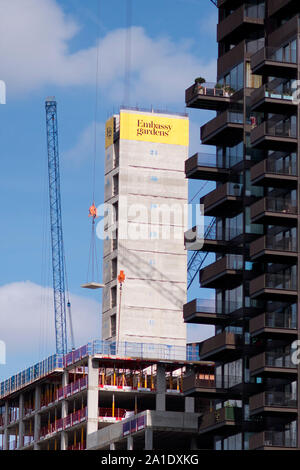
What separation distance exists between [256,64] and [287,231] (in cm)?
1671

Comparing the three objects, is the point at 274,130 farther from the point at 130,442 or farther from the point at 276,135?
the point at 130,442

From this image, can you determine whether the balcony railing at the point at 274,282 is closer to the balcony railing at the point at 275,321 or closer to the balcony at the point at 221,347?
the balcony railing at the point at 275,321

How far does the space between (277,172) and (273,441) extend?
2585cm

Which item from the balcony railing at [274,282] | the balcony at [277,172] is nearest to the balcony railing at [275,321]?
the balcony railing at [274,282]

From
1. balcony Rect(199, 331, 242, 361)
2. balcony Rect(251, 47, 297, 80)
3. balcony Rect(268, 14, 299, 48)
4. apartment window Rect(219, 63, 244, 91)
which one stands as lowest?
balcony Rect(199, 331, 242, 361)

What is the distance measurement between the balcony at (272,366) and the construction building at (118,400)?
21165 mm

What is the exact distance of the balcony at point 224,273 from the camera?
14425 centimetres

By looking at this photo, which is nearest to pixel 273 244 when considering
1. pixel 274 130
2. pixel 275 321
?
pixel 275 321

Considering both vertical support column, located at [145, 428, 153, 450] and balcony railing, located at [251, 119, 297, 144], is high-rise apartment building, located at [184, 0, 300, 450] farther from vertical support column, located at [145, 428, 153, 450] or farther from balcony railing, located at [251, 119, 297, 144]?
vertical support column, located at [145, 428, 153, 450]

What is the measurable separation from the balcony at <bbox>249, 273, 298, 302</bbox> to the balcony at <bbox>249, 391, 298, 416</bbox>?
356 inches

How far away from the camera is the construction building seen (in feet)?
520

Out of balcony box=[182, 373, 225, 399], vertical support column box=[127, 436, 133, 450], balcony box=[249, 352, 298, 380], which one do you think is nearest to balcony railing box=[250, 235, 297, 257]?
balcony box=[249, 352, 298, 380]
